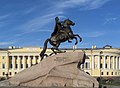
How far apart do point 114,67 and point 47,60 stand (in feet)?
304

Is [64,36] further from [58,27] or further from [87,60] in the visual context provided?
[87,60]

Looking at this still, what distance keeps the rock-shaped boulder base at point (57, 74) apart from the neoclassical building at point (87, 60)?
85.4 m

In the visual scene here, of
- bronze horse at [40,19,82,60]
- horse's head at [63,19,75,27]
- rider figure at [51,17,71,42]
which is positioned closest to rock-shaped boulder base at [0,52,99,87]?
bronze horse at [40,19,82,60]

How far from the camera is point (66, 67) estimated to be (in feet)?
76.7

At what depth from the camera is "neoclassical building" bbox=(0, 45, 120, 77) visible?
111m

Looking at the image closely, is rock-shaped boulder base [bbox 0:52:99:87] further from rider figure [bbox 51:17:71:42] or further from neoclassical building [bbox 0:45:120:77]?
neoclassical building [bbox 0:45:120:77]

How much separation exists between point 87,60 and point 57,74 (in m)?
90.0

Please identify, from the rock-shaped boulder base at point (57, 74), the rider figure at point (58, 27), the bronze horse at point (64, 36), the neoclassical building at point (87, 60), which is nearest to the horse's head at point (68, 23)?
the bronze horse at point (64, 36)

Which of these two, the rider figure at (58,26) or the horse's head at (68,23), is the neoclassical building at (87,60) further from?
the horse's head at (68,23)

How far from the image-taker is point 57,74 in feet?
75.8

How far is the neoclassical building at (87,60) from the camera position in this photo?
11069cm

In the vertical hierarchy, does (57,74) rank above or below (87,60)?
above

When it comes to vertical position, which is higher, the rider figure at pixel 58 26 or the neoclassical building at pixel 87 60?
the rider figure at pixel 58 26

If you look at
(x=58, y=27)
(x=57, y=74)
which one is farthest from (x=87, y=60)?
(x=57, y=74)
